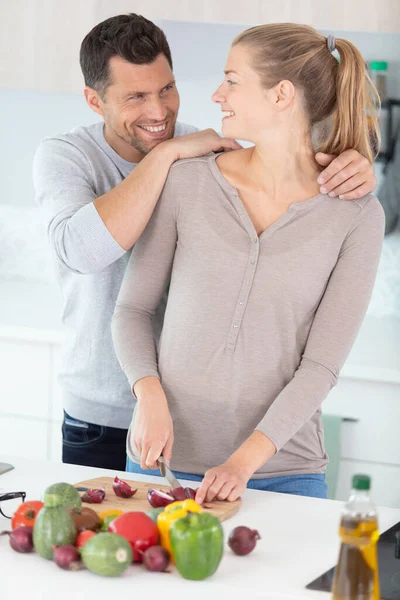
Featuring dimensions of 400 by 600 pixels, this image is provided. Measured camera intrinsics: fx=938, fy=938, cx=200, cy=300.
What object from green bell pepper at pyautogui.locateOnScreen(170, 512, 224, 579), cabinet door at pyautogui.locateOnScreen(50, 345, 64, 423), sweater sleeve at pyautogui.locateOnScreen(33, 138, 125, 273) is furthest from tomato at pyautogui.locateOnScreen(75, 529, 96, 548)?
cabinet door at pyautogui.locateOnScreen(50, 345, 64, 423)

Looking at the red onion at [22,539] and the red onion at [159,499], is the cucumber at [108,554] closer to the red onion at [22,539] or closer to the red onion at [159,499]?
the red onion at [22,539]

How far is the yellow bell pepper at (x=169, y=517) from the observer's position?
4.19 feet

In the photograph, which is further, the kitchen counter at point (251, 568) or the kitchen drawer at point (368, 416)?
the kitchen drawer at point (368, 416)

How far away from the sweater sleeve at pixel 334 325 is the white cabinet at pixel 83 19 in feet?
4.09

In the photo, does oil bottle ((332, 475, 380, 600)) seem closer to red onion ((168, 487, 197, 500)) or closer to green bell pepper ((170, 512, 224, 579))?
green bell pepper ((170, 512, 224, 579))

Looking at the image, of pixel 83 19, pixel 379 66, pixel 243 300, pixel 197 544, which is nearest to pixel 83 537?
pixel 197 544

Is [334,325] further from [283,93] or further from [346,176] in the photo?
[283,93]

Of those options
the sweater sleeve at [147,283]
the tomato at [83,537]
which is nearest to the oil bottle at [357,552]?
the tomato at [83,537]

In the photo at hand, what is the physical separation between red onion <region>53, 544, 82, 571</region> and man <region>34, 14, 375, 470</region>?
68 cm

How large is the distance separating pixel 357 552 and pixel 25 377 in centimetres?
217

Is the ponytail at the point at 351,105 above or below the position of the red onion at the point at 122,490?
above

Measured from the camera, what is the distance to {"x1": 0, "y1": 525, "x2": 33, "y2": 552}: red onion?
1.32 m

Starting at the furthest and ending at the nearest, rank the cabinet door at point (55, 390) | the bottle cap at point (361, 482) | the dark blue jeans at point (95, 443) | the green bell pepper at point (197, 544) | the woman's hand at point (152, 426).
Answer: the cabinet door at point (55, 390) → the dark blue jeans at point (95, 443) → the woman's hand at point (152, 426) → the green bell pepper at point (197, 544) → the bottle cap at point (361, 482)

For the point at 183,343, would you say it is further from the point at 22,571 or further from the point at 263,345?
the point at 22,571
